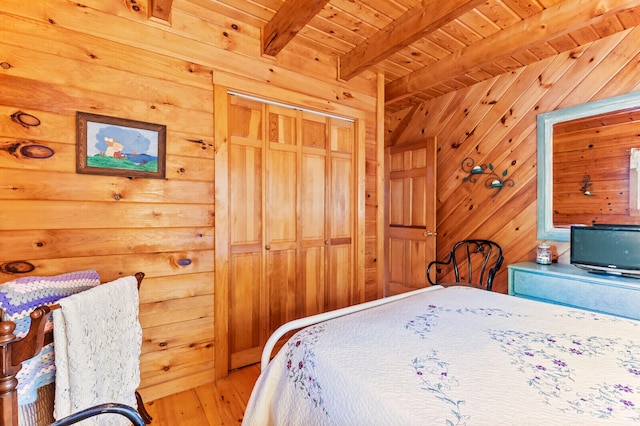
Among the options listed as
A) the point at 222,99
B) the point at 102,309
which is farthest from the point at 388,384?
the point at 222,99

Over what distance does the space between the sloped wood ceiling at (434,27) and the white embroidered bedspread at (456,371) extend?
170cm

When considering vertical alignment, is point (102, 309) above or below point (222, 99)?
below

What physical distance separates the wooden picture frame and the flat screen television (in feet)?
9.94

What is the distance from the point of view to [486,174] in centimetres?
306

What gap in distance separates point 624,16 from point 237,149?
2907mm

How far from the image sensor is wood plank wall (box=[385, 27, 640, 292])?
7.72ft

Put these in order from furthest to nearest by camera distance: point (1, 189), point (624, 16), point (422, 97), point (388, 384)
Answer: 1. point (422, 97)
2. point (624, 16)
3. point (1, 189)
4. point (388, 384)

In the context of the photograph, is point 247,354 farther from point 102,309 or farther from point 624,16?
point 624,16

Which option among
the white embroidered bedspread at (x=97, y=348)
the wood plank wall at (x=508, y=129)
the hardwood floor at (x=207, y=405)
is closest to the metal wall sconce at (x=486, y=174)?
the wood plank wall at (x=508, y=129)

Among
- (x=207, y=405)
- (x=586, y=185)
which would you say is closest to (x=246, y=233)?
(x=207, y=405)

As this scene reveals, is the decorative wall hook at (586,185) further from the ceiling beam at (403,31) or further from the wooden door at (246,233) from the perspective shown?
the wooden door at (246,233)

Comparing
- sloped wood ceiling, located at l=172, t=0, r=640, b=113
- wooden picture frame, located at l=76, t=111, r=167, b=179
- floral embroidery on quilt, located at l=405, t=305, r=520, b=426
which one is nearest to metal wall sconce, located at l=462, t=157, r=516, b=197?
sloped wood ceiling, located at l=172, t=0, r=640, b=113

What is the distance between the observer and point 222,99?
2109 mm

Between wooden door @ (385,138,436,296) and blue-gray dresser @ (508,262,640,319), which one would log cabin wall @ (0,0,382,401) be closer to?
wooden door @ (385,138,436,296)
